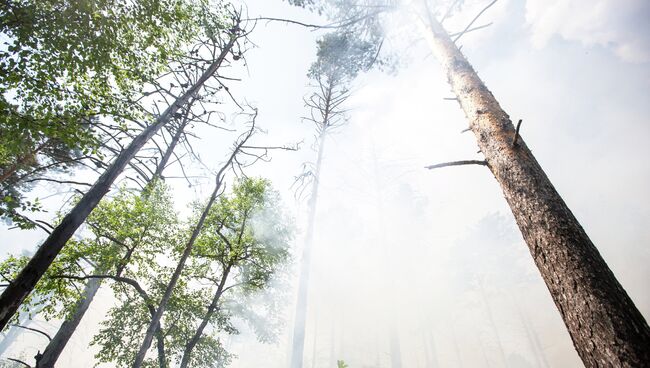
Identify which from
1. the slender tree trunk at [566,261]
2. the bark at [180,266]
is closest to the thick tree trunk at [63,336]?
the bark at [180,266]

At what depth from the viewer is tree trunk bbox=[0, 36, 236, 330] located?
12.3 feet

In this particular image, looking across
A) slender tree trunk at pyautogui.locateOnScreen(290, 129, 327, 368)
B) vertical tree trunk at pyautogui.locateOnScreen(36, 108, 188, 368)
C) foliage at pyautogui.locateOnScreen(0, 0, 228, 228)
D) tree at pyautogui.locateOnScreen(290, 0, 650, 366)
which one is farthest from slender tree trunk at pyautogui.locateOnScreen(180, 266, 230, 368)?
tree at pyautogui.locateOnScreen(290, 0, 650, 366)

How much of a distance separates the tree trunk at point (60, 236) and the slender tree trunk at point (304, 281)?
23.8 feet

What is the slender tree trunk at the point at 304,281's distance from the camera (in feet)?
32.3

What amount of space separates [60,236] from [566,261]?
6715mm

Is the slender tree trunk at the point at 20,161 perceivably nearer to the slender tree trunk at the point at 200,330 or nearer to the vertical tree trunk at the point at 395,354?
the slender tree trunk at the point at 200,330

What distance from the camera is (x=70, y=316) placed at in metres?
7.76

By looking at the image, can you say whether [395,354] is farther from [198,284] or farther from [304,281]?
[198,284]

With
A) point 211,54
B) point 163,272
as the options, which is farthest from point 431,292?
point 211,54

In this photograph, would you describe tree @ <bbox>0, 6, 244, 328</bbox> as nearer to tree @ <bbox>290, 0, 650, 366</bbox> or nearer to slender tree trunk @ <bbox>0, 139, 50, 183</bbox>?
tree @ <bbox>290, 0, 650, 366</bbox>

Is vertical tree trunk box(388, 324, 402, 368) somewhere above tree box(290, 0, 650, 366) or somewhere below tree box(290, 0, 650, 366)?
above

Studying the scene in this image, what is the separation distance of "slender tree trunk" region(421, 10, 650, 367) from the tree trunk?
645cm

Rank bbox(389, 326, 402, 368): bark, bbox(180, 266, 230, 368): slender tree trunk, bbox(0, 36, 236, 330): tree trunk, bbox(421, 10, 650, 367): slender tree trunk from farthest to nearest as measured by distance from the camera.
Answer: bbox(389, 326, 402, 368): bark, bbox(180, 266, 230, 368): slender tree trunk, bbox(0, 36, 236, 330): tree trunk, bbox(421, 10, 650, 367): slender tree trunk

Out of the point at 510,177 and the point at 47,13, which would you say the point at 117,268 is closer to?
the point at 47,13
